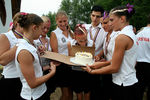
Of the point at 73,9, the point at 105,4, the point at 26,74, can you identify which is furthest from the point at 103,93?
the point at 73,9

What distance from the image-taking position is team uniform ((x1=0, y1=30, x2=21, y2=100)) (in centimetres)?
209

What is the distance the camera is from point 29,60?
1590mm

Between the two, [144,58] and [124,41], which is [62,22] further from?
[144,58]

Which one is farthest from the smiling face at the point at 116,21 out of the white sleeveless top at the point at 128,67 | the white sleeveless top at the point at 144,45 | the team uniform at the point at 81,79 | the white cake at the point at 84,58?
the white sleeveless top at the point at 144,45

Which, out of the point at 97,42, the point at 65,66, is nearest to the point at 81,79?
the point at 65,66

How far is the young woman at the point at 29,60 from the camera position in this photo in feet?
5.20

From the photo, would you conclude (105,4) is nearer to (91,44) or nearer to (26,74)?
(91,44)

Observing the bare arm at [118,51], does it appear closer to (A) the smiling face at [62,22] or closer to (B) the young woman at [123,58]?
(B) the young woman at [123,58]

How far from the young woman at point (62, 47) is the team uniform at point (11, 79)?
2.98 ft

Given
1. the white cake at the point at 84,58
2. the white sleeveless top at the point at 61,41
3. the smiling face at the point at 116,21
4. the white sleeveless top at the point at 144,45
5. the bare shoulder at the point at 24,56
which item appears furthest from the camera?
the white sleeveless top at the point at 144,45

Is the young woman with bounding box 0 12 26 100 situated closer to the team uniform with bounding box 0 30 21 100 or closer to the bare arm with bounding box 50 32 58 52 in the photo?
the team uniform with bounding box 0 30 21 100

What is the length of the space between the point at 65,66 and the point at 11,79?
Result: 110 centimetres

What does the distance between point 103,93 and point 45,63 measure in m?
1.66

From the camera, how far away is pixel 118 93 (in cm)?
202
